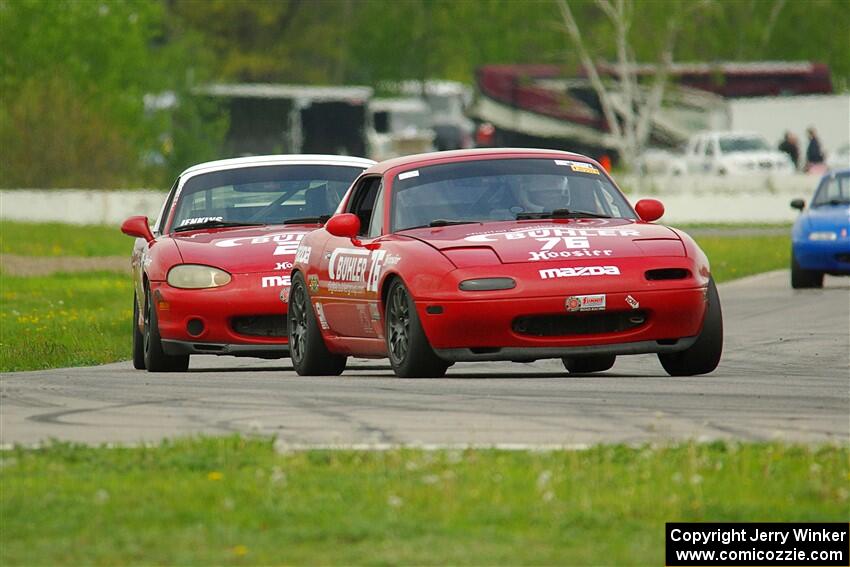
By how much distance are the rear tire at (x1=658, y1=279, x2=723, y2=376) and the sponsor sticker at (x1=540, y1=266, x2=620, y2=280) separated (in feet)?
2.28

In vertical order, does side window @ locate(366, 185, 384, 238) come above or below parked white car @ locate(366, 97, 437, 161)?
above

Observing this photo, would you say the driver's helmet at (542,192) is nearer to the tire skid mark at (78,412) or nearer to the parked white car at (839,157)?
the tire skid mark at (78,412)

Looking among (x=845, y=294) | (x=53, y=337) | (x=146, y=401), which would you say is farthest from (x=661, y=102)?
(x=146, y=401)

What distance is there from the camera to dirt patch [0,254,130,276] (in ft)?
94.8

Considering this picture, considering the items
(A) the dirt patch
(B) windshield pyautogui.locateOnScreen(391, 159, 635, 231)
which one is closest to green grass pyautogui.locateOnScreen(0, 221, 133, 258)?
(A) the dirt patch

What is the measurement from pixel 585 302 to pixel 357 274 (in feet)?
5.45

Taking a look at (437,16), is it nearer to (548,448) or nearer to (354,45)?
(354,45)

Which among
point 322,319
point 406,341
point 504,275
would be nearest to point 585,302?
point 504,275

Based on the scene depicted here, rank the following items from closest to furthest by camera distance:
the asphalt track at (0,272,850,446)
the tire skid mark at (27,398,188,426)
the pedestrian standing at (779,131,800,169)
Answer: the asphalt track at (0,272,850,446), the tire skid mark at (27,398,188,426), the pedestrian standing at (779,131,800,169)

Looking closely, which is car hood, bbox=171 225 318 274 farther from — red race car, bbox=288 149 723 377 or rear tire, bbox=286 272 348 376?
red race car, bbox=288 149 723 377

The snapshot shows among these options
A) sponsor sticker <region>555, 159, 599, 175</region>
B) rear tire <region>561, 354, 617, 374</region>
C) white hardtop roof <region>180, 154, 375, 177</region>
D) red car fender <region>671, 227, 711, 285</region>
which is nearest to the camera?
red car fender <region>671, 227, 711, 285</region>

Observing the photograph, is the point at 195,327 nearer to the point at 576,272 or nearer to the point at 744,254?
the point at 576,272

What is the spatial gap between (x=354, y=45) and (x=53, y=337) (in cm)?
7420

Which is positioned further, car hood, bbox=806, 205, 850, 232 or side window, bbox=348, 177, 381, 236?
car hood, bbox=806, 205, 850, 232
